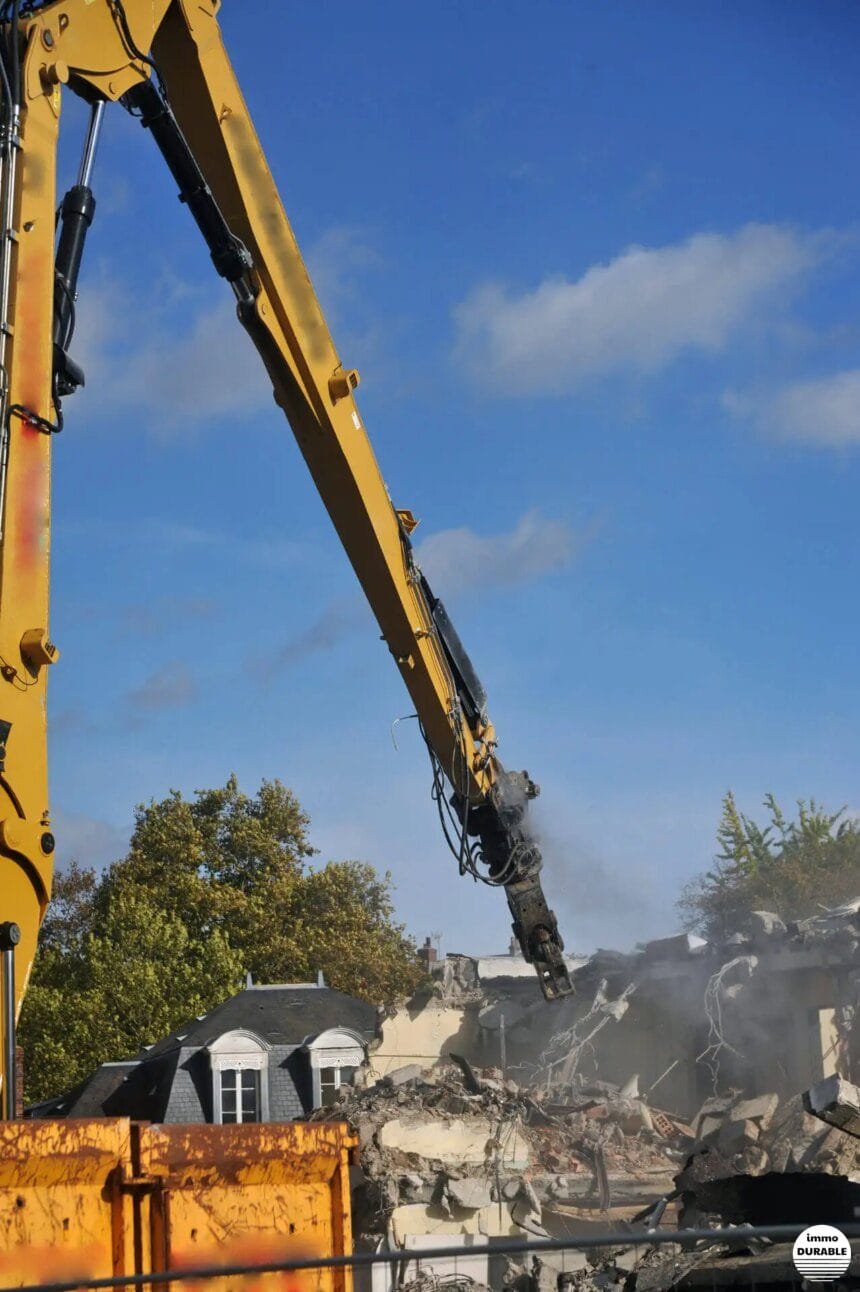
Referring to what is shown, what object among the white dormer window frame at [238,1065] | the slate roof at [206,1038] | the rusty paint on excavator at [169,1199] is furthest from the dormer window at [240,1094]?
the rusty paint on excavator at [169,1199]

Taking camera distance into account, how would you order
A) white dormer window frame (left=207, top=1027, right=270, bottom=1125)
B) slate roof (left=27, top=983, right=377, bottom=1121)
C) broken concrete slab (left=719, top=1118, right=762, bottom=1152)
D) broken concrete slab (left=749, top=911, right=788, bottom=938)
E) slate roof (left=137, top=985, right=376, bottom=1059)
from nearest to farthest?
broken concrete slab (left=719, top=1118, right=762, bottom=1152) → broken concrete slab (left=749, top=911, right=788, bottom=938) → white dormer window frame (left=207, top=1027, right=270, bottom=1125) → slate roof (left=27, top=983, right=377, bottom=1121) → slate roof (left=137, top=985, right=376, bottom=1059)

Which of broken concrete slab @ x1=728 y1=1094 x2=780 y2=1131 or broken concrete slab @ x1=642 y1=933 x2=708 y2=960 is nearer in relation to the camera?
broken concrete slab @ x1=728 y1=1094 x2=780 y2=1131

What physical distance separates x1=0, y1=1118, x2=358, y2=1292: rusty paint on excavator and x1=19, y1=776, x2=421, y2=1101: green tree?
34017 mm

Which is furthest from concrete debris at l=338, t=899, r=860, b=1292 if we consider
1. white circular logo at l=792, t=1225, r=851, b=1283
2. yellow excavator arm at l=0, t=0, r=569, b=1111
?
yellow excavator arm at l=0, t=0, r=569, b=1111

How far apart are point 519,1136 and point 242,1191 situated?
1129 cm

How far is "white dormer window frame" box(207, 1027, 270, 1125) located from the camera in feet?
93.9

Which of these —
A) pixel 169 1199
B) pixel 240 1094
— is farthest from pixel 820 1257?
pixel 240 1094

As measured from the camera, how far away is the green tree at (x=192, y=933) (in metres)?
39.0

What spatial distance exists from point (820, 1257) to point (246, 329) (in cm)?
703

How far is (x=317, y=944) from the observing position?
45.0 meters

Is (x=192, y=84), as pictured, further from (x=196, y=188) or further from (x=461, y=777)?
(x=461, y=777)

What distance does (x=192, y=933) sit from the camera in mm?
45344

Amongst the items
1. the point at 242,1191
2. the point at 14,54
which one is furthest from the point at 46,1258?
the point at 14,54

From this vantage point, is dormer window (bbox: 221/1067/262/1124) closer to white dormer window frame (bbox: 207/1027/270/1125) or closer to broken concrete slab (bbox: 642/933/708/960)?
white dormer window frame (bbox: 207/1027/270/1125)
